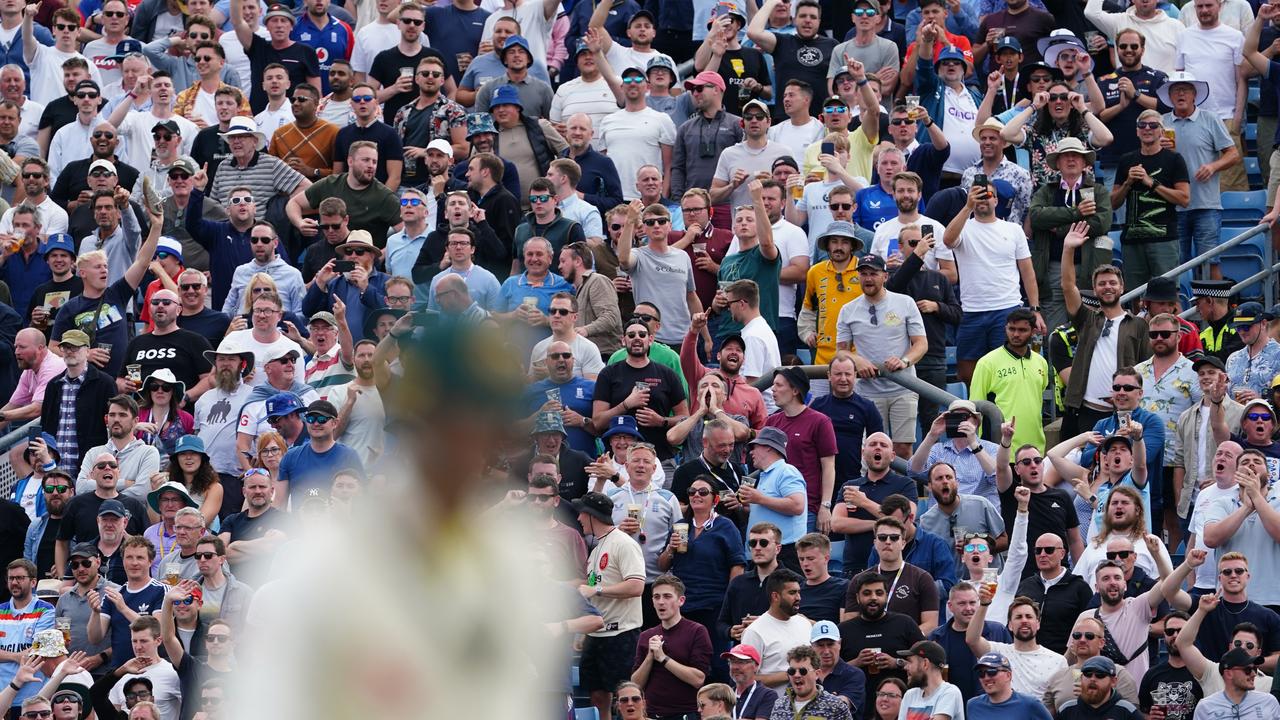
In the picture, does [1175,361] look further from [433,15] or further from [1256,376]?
[433,15]

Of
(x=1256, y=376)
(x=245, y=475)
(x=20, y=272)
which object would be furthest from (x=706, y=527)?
(x=20, y=272)

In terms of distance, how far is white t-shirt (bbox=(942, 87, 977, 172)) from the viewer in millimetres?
18000

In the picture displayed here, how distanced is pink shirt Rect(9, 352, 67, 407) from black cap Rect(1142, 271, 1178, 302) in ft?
29.5

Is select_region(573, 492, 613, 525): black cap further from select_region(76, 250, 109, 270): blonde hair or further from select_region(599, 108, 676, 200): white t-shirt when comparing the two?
select_region(599, 108, 676, 200): white t-shirt

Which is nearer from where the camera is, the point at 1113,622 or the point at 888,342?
the point at 1113,622

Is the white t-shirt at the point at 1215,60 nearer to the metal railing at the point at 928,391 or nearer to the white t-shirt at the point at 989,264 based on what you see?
the white t-shirt at the point at 989,264

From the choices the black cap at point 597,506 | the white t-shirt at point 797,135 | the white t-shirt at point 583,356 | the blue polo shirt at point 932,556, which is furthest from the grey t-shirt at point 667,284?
the blue polo shirt at point 932,556

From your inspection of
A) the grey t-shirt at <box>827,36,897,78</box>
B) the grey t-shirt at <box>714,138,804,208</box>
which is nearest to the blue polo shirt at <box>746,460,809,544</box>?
the grey t-shirt at <box>714,138,804,208</box>

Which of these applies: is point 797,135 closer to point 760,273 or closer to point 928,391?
point 760,273

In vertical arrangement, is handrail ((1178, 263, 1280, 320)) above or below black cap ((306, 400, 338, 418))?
below

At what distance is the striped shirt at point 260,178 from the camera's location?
17266 mm

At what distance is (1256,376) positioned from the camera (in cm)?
1447

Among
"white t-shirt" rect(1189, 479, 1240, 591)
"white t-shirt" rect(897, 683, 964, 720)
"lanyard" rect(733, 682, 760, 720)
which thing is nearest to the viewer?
"white t-shirt" rect(897, 683, 964, 720)

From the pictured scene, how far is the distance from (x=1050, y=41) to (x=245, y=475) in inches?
381
